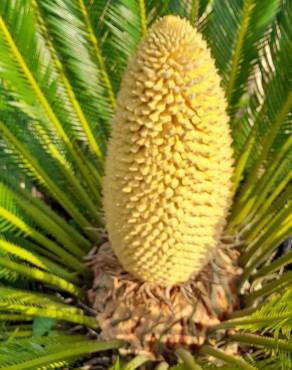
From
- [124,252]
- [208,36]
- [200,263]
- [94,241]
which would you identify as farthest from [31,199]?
[208,36]

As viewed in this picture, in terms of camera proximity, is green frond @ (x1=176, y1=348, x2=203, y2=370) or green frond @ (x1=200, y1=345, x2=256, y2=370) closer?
green frond @ (x1=200, y1=345, x2=256, y2=370)

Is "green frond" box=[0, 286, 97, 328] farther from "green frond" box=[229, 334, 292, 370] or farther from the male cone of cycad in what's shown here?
"green frond" box=[229, 334, 292, 370]

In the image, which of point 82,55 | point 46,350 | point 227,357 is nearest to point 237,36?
point 82,55

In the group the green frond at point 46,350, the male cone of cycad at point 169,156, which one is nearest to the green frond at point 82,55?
the male cone of cycad at point 169,156

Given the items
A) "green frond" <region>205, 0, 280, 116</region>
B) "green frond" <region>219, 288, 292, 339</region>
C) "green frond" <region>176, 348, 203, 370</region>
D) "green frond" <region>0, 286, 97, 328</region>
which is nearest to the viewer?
"green frond" <region>219, 288, 292, 339</region>

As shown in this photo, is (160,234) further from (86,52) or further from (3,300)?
(86,52)

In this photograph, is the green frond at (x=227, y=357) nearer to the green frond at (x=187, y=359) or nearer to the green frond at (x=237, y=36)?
the green frond at (x=187, y=359)

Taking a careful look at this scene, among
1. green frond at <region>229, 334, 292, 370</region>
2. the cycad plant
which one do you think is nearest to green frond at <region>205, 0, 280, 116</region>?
the cycad plant
